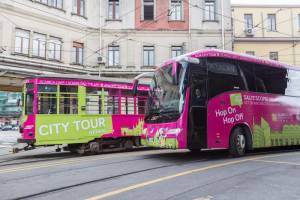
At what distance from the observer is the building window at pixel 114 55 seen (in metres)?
29.9

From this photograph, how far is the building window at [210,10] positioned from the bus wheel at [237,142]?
19447 mm

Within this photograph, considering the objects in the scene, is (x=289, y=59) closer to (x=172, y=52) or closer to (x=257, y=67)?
→ (x=172, y=52)

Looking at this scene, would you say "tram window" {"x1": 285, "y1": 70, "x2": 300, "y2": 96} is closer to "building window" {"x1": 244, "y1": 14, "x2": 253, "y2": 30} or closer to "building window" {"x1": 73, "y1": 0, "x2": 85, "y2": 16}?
"building window" {"x1": 73, "y1": 0, "x2": 85, "y2": 16}

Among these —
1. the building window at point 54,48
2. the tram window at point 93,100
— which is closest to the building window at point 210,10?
the building window at point 54,48

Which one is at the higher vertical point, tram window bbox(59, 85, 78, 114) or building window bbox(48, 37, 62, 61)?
building window bbox(48, 37, 62, 61)

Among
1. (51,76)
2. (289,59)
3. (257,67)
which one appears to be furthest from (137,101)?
(289,59)

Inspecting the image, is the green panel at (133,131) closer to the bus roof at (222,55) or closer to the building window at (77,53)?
the bus roof at (222,55)

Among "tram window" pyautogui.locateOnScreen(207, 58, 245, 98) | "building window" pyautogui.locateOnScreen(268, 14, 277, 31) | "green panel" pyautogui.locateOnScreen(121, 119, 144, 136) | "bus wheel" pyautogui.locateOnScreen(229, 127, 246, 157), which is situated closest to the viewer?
"tram window" pyautogui.locateOnScreen(207, 58, 245, 98)

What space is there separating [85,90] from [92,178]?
698 cm

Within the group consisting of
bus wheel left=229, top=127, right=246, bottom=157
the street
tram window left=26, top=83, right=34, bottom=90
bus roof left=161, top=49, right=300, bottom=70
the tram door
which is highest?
bus roof left=161, top=49, right=300, bottom=70

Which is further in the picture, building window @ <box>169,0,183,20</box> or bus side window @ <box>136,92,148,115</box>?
building window @ <box>169,0,183,20</box>

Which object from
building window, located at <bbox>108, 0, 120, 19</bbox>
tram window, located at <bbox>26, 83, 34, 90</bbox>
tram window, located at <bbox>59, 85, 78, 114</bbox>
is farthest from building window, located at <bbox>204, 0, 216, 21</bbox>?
tram window, located at <bbox>26, 83, 34, 90</bbox>

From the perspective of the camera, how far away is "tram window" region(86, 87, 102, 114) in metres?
15.2

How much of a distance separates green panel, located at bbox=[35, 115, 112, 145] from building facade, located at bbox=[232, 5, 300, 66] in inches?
930
